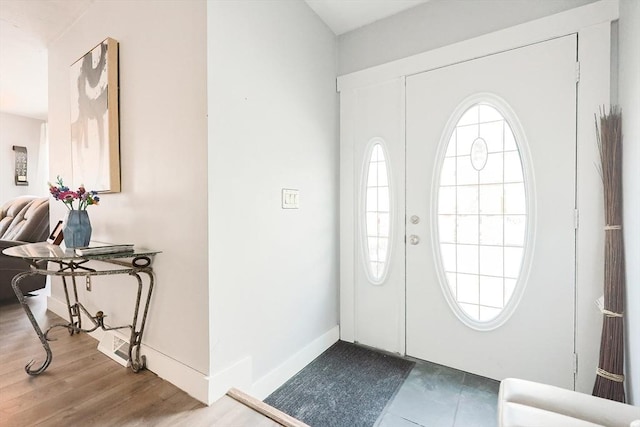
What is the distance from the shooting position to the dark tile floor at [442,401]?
4.97 feet

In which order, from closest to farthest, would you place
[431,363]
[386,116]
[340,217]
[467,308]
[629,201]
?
[629,201] → [467,308] → [431,363] → [386,116] → [340,217]

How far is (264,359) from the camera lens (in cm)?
175

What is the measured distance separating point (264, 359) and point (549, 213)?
1866 millimetres

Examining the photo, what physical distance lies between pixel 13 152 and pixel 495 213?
6625 millimetres

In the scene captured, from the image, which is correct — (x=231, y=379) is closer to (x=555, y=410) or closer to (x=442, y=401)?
(x=442, y=401)

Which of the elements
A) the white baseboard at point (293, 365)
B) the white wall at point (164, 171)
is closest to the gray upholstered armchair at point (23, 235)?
the white wall at point (164, 171)

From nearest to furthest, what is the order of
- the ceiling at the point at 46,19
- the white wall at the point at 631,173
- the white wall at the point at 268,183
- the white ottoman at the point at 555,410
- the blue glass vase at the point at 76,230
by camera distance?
1. the white ottoman at the point at 555,410
2. the white wall at the point at 631,173
3. the white wall at the point at 268,183
4. the blue glass vase at the point at 76,230
5. the ceiling at the point at 46,19

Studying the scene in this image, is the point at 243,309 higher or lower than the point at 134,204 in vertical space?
lower

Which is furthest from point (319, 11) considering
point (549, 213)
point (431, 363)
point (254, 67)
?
point (431, 363)

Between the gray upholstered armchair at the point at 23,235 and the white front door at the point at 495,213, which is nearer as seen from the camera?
the white front door at the point at 495,213

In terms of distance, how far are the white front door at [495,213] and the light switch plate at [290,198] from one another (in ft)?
2.64

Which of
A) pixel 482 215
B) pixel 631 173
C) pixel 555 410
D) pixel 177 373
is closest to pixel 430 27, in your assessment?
pixel 482 215

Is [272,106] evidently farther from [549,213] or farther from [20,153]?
[20,153]

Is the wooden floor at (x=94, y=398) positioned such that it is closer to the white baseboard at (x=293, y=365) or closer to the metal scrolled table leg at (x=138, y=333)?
the metal scrolled table leg at (x=138, y=333)
